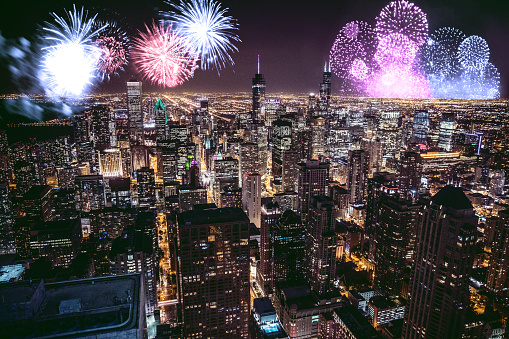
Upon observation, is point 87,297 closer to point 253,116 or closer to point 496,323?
point 496,323

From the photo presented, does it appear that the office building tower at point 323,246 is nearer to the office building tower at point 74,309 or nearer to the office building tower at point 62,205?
the office building tower at point 74,309

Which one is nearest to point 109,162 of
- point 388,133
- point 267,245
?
point 267,245

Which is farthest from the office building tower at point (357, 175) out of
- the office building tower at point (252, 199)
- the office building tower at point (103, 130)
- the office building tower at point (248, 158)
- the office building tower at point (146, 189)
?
the office building tower at point (103, 130)

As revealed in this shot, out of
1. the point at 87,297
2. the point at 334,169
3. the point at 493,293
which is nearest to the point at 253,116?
the point at 334,169

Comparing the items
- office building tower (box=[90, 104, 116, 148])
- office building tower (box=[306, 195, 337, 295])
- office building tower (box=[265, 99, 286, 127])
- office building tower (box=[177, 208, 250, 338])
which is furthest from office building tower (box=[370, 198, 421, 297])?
office building tower (box=[90, 104, 116, 148])

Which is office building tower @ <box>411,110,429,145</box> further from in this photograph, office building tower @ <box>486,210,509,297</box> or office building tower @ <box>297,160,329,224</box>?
office building tower @ <box>486,210,509,297</box>

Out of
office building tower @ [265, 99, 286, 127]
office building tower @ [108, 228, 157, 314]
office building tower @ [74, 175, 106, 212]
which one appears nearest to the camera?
office building tower @ [108, 228, 157, 314]
